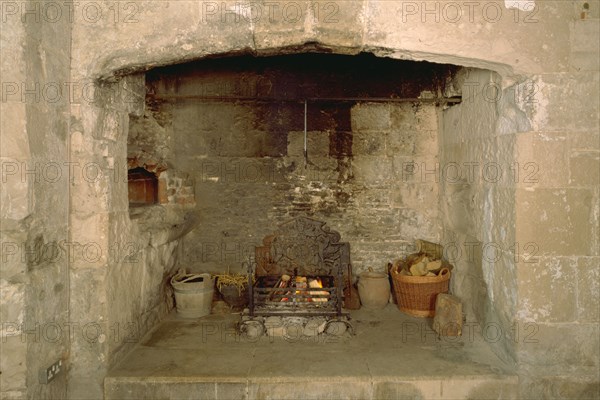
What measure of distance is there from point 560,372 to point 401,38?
2.64 metres

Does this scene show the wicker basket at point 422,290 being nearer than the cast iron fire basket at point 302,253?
Yes

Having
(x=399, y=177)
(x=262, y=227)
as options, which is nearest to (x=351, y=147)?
(x=399, y=177)

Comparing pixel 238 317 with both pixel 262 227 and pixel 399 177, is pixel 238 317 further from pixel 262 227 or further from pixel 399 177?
pixel 399 177

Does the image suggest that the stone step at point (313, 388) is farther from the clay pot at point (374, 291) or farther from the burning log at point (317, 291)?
the clay pot at point (374, 291)

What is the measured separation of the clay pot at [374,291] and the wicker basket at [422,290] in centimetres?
26

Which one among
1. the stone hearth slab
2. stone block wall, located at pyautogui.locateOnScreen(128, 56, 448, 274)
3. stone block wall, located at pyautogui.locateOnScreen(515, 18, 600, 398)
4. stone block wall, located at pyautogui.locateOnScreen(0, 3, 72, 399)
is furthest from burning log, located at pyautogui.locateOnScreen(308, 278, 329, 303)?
stone block wall, located at pyautogui.locateOnScreen(0, 3, 72, 399)

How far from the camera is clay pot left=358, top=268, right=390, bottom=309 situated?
A: 5.05 metres

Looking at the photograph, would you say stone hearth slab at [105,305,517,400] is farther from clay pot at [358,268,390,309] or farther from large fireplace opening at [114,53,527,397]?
large fireplace opening at [114,53,527,397]

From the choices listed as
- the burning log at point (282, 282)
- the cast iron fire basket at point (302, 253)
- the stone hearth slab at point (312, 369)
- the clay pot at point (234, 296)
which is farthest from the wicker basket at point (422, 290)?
the clay pot at point (234, 296)

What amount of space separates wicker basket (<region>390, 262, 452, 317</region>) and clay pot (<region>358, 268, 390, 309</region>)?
258 millimetres

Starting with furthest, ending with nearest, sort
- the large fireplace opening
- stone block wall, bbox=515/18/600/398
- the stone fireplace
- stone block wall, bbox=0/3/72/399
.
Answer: the large fireplace opening → stone block wall, bbox=515/18/600/398 → the stone fireplace → stone block wall, bbox=0/3/72/399

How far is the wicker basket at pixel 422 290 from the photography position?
15.2 feet

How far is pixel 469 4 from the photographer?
10.7 feet

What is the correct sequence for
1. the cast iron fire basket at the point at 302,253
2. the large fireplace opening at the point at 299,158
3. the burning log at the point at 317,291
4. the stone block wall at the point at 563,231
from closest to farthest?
the stone block wall at the point at 563,231, the burning log at the point at 317,291, the large fireplace opening at the point at 299,158, the cast iron fire basket at the point at 302,253
